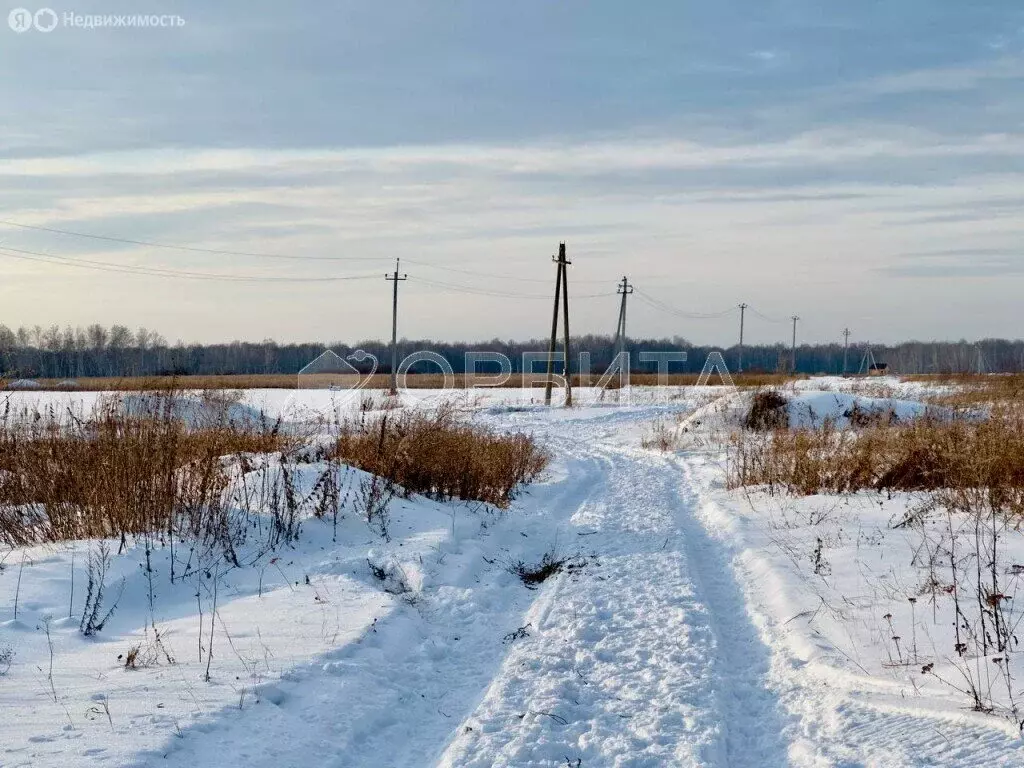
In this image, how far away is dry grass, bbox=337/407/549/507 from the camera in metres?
10.7

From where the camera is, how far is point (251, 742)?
12.7 ft

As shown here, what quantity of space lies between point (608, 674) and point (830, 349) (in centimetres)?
15549

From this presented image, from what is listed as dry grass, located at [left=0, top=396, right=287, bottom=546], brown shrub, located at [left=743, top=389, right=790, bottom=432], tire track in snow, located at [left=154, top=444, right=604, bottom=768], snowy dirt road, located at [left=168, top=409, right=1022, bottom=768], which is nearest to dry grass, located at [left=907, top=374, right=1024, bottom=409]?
brown shrub, located at [left=743, top=389, right=790, bottom=432]

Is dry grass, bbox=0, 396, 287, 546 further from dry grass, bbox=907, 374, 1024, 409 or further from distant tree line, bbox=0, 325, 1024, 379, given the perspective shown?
distant tree line, bbox=0, 325, 1024, 379

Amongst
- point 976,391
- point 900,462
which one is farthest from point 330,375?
point 900,462

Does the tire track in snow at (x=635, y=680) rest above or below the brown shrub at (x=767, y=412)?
below

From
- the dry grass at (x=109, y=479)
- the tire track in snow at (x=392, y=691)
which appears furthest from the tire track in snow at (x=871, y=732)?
the dry grass at (x=109, y=479)

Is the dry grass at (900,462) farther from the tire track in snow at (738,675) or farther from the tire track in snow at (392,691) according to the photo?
the tire track in snow at (392,691)

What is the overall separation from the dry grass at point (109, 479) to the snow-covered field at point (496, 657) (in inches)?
24.2

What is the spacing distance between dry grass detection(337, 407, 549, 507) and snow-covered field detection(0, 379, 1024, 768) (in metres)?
1.23

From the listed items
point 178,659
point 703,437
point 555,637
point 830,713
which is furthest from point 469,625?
Answer: point 703,437

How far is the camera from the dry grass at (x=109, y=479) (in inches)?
297

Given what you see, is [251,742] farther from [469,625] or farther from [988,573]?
[988,573]

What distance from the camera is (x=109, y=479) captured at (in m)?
7.65
